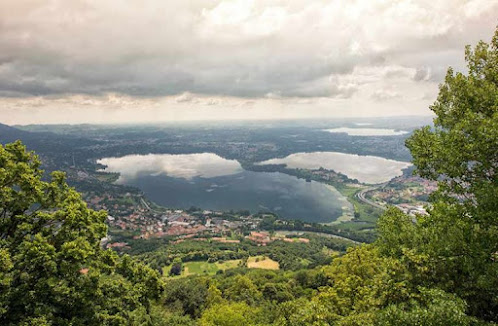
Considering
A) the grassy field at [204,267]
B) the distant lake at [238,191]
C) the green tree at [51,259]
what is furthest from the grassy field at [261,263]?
the green tree at [51,259]

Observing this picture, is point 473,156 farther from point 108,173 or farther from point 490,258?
point 108,173

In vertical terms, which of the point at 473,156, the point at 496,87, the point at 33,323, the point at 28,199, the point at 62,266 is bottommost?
the point at 33,323

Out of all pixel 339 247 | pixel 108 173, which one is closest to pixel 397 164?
pixel 339 247

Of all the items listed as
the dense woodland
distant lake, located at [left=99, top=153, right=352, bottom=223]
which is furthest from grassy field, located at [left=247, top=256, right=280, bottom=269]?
the dense woodland

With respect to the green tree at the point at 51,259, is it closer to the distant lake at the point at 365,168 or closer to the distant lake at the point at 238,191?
the distant lake at the point at 238,191

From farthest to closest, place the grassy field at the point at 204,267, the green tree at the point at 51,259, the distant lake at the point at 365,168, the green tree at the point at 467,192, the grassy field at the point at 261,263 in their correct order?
1. the distant lake at the point at 365,168
2. the grassy field at the point at 261,263
3. the grassy field at the point at 204,267
4. the green tree at the point at 51,259
5. the green tree at the point at 467,192

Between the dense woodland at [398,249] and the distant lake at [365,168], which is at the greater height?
the dense woodland at [398,249]

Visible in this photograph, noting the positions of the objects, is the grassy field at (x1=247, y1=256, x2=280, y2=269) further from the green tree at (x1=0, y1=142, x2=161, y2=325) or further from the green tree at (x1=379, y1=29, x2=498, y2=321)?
the green tree at (x1=379, y1=29, x2=498, y2=321)
